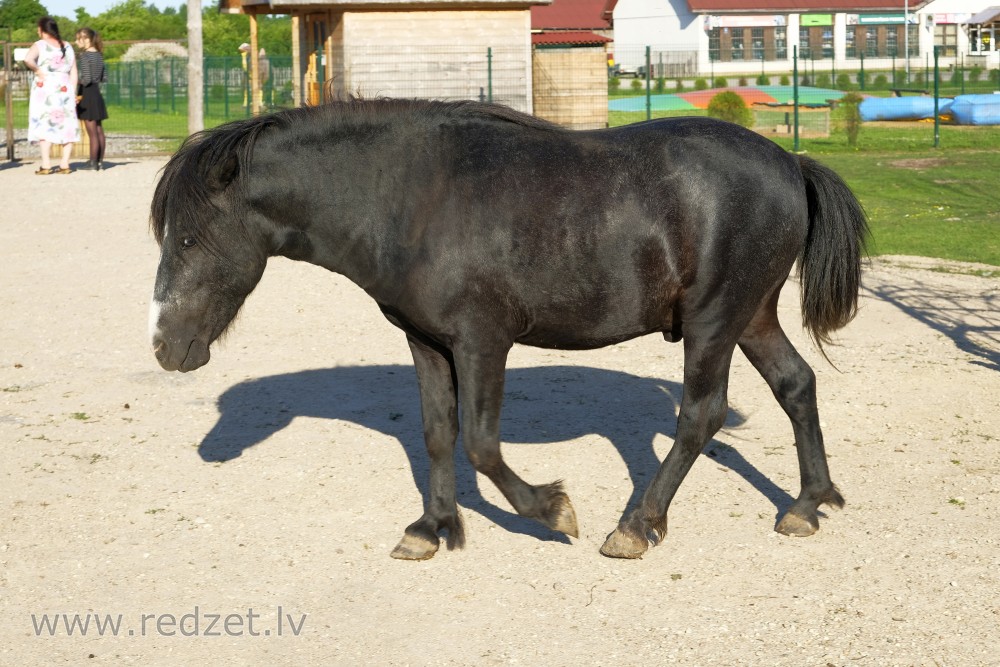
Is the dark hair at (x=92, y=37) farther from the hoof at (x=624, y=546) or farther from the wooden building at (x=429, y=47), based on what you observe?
the hoof at (x=624, y=546)

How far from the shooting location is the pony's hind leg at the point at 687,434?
16.4ft

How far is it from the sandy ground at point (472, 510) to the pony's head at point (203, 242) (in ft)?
3.25

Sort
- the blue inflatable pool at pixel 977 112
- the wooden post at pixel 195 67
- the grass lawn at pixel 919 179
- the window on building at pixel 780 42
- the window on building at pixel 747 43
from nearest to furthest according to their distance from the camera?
the grass lawn at pixel 919 179 → the wooden post at pixel 195 67 → the blue inflatable pool at pixel 977 112 → the window on building at pixel 747 43 → the window on building at pixel 780 42

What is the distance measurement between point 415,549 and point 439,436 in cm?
51

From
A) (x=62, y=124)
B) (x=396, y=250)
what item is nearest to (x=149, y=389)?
(x=396, y=250)

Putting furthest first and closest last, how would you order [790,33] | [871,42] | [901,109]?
[871,42], [790,33], [901,109]

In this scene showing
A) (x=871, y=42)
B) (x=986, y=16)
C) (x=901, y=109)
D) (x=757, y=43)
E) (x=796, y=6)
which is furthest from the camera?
(x=871, y=42)

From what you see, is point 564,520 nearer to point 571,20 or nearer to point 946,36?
point 571,20

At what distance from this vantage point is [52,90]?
59.9 feet

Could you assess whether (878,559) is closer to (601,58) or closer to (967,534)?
(967,534)

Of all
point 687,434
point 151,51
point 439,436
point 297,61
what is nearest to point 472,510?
point 439,436

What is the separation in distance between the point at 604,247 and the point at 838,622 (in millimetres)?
1691

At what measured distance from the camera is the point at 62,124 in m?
18.6

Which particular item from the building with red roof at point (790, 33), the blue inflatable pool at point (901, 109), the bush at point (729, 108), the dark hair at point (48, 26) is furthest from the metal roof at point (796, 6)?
the dark hair at point (48, 26)
